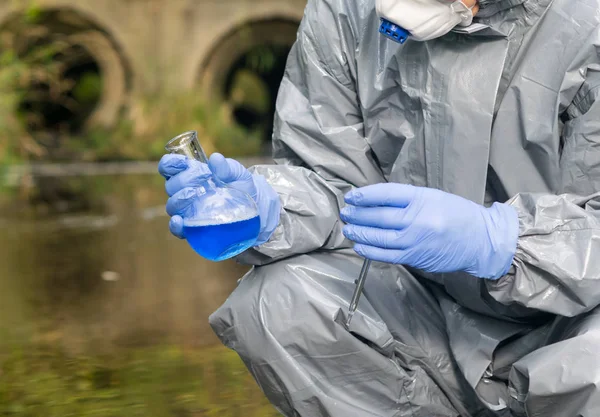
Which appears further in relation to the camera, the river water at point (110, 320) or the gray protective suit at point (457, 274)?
the river water at point (110, 320)

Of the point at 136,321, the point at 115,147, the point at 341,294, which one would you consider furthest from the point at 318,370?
the point at 115,147

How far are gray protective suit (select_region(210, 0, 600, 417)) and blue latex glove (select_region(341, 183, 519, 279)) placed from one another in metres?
0.04

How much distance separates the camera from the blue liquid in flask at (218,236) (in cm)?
182

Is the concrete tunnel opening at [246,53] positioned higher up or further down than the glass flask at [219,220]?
further down

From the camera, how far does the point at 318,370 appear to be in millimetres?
1998

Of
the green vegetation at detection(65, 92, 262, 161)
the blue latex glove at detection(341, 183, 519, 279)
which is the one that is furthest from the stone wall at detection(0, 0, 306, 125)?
the blue latex glove at detection(341, 183, 519, 279)

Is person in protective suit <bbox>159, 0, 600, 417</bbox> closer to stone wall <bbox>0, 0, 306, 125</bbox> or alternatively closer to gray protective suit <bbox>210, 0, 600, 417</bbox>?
gray protective suit <bbox>210, 0, 600, 417</bbox>

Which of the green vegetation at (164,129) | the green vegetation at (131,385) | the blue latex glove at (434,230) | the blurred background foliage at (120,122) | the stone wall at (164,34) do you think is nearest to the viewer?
the blue latex glove at (434,230)

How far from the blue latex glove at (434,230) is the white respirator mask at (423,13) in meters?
0.37

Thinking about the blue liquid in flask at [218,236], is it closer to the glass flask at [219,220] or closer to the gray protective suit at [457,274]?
the glass flask at [219,220]

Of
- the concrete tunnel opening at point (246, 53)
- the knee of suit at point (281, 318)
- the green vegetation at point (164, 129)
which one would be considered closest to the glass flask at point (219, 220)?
the knee of suit at point (281, 318)

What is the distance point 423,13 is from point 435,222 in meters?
0.46

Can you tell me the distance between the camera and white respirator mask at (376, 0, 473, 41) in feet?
6.32

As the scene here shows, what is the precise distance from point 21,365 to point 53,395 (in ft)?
1.00
